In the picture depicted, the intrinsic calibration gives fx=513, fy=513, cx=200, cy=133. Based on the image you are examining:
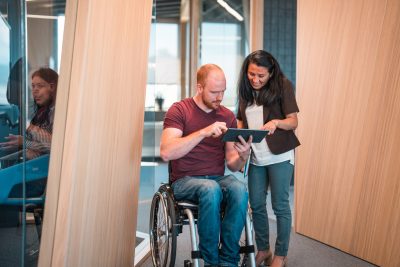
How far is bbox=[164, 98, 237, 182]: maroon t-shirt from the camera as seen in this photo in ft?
8.84

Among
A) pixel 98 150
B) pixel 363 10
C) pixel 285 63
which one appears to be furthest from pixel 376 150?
pixel 285 63

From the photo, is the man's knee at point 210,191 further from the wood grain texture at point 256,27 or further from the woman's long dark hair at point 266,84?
the wood grain texture at point 256,27

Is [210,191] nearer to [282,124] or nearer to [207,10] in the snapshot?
[282,124]

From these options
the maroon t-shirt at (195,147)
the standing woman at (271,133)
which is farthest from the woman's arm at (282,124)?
→ the maroon t-shirt at (195,147)

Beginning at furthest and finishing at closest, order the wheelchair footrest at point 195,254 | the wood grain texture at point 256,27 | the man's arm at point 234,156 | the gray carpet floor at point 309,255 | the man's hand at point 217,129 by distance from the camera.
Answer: the wood grain texture at point 256,27, the gray carpet floor at point 309,255, the man's arm at point 234,156, the man's hand at point 217,129, the wheelchair footrest at point 195,254

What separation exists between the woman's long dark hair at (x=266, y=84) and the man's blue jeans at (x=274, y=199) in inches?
15.0

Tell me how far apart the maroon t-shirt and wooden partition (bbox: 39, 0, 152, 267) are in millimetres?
252

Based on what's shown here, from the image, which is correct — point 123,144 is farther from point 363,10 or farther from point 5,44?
point 363,10

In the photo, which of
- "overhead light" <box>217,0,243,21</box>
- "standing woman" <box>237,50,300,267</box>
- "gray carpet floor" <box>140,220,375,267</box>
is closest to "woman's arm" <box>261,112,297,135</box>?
"standing woman" <box>237,50,300,267</box>

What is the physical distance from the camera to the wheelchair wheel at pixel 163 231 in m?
2.37

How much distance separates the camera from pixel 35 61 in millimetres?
1883

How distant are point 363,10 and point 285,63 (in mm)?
2856

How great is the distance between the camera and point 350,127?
3.44 meters

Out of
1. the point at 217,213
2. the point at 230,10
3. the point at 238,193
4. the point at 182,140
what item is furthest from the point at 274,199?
the point at 230,10
